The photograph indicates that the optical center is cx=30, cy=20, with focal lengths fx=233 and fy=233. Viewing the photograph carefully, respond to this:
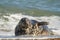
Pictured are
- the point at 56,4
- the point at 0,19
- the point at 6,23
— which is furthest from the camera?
the point at 56,4

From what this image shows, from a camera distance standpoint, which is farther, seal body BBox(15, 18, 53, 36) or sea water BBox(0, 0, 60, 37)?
sea water BBox(0, 0, 60, 37)

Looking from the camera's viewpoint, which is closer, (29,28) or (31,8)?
(29,28)

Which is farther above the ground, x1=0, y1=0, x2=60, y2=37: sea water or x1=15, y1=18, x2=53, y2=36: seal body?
x1=0, y1=0, x2=60, y2=37: sea water

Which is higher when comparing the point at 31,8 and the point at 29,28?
the point at 31,8

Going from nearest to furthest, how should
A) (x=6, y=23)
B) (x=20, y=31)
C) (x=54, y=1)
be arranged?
(x=20, y=31) < (x=6, y=23) < (x=54, y=1)

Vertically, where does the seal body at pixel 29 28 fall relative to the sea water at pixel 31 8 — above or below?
below

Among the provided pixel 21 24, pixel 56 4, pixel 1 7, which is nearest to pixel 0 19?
pixel 1 7

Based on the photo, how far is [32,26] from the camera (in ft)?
13.7

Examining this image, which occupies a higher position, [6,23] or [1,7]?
[1,7]

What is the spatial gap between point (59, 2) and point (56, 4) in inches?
23.5

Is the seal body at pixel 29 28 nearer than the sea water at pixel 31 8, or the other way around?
the seal body at pixel 29 28

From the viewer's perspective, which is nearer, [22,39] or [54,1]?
[22,39]

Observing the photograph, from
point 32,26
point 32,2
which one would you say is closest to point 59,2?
point 32,2

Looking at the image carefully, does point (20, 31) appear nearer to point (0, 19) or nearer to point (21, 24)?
point (21, 24)
